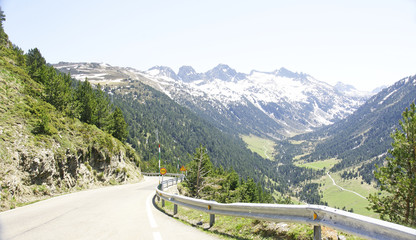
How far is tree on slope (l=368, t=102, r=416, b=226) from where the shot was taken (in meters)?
16.3

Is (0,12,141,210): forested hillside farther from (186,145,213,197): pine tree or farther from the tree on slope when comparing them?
the tree on slope

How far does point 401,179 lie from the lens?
16438mm

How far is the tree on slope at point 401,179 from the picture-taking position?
53.5 feet

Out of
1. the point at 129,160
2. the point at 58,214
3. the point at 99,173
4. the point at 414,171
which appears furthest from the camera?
the point at 129,160

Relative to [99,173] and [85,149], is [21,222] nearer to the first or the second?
[85,149]

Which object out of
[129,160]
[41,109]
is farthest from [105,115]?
[41,109]

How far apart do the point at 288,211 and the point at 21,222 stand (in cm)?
1044

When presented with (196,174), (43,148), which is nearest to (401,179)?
(43,148)

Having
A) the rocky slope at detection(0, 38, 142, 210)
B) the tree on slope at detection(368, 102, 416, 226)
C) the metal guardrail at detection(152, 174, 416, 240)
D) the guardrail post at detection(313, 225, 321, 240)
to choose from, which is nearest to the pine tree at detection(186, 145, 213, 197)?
the rocky slope at detection(0, 38, 142, 210)

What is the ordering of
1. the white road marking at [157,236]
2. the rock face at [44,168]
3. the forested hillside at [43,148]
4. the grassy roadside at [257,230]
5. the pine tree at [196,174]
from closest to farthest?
the grassy roadside at [257,230] < the white road marking at [157,236] < the rock face at [44,168] < the forested hillside at [43,148] < the pine tree at [196,174]

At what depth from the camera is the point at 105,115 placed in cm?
5378

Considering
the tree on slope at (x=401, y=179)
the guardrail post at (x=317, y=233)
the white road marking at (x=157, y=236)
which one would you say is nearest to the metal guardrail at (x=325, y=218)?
the guardrail post at (x=317, y=233)

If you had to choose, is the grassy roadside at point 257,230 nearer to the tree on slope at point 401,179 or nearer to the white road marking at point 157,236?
the white road marking at point 157,236

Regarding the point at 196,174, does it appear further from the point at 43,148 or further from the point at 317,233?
the point at 317,233
